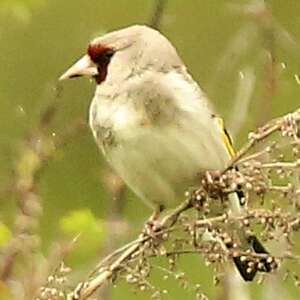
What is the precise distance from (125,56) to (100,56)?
5 centimetres

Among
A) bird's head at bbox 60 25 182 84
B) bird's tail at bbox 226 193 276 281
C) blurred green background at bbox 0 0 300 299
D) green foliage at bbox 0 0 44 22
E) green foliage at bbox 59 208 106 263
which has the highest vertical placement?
green foliage at bbox 0 0 44 22

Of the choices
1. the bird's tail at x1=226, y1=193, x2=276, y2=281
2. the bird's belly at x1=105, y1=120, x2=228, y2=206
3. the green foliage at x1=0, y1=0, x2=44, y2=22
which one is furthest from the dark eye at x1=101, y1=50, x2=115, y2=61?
the bird's tail at x1=226, y1=193, x2=276, y2=281

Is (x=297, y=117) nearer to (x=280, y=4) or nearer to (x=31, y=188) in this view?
(x=31, y=188)

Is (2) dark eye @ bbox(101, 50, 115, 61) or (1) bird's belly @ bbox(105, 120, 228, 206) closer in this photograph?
(1) bird's belly @ bbox(105, 120, 228, 206)

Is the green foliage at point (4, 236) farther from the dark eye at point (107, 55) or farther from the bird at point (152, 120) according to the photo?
the dark eye at point (107, 55)

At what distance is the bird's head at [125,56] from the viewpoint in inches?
150

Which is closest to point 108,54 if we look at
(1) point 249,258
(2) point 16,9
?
(2) point 16,9

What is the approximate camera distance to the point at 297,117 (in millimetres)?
2943

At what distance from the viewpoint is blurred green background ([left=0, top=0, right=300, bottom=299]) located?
4359 mm

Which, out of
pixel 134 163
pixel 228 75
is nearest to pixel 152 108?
pixel 134 163

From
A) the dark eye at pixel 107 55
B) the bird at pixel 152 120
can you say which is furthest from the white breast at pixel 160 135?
the dark eye at pixel 107 55

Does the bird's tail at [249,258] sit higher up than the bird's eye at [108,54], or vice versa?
the bird's eye at [108,54]

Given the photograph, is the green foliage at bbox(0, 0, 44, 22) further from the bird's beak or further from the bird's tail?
the bird's tail

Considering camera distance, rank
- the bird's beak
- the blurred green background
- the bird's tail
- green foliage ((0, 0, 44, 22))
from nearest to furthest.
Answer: the bird's tail
the bird's beak
green foliage ((0, 0, 44, 22))
the blurred green background
